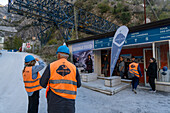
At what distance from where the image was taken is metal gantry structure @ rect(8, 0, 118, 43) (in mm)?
16672

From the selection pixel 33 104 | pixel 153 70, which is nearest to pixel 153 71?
pixel 153 70

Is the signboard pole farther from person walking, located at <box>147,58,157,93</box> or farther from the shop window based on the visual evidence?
the shop window

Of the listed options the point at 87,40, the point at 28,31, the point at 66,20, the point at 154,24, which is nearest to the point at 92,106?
the point at 154,24

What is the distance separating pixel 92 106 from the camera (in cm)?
399

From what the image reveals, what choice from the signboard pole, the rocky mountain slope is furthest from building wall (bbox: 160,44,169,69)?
the rocky mountain slope

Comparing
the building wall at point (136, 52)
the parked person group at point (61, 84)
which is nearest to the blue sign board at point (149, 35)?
the building wall at point (136, 52)

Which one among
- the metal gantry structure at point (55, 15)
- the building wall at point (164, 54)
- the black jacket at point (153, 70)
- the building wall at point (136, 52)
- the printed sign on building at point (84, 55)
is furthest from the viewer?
the metal gantry structure at point (55, 15)

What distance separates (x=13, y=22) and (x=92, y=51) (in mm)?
105634

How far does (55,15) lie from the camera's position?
2066 cm

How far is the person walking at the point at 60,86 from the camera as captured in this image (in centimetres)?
173

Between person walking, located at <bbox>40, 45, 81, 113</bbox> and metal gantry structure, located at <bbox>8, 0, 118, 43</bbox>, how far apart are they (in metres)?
15.2

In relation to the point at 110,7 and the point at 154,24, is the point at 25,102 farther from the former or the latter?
the point at 110,7

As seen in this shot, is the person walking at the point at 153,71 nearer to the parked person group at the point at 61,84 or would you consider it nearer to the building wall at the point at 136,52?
the building wall at the point at 136,52

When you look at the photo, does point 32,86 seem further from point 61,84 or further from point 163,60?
point 163,60
